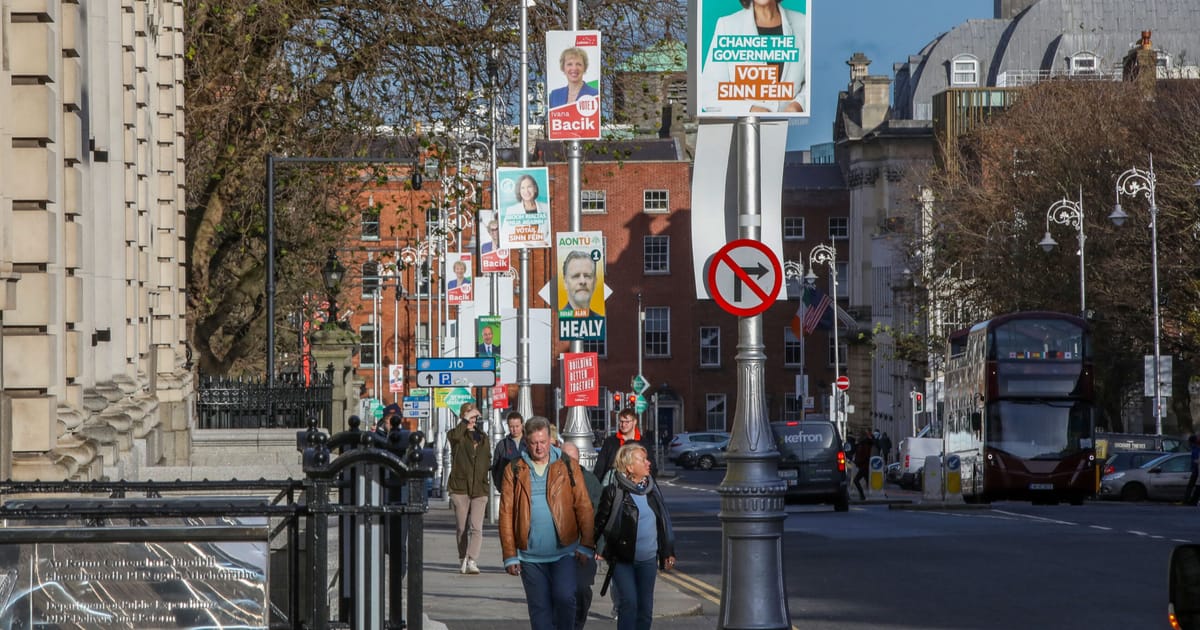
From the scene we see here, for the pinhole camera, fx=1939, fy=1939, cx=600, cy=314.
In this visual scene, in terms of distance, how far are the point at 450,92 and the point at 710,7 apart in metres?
16.6

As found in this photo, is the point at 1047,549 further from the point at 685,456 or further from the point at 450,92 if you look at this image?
the point at 685,456

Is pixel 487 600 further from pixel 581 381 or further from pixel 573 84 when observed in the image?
pixel 573 84

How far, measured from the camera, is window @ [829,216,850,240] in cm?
10619

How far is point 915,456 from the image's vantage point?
61.9m

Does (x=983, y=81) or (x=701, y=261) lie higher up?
(x=983, y=81)

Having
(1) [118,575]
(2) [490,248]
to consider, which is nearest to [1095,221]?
(2) [490,248]

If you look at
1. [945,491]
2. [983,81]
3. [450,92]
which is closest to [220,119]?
[450,92]

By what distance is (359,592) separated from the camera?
873cm

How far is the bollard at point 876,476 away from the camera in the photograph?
54875 mm

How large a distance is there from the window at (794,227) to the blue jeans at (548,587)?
9290 centimetres

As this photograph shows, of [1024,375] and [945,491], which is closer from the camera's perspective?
[1024,375]

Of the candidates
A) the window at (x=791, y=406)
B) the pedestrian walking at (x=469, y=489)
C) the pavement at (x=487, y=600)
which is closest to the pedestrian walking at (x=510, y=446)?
the pedestrian walking at (x=469, y=489)

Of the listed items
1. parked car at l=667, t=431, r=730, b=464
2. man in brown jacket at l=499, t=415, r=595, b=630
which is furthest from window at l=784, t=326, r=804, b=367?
man in brown jacket at l=499, t=415, r=595, b=630

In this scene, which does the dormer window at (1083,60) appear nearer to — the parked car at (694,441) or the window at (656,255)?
the window at (656,255)
